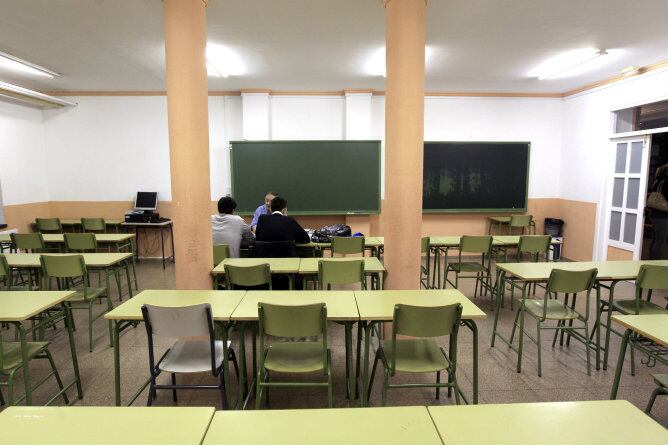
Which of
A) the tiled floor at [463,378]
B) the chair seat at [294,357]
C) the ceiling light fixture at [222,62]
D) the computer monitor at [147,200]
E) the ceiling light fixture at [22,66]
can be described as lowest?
the tiled floor at [463,378]

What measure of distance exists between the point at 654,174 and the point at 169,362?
717 centimetres

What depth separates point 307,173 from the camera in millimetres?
6781

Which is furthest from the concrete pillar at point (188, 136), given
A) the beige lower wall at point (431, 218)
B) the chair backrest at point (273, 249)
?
the beige lower wall at point (431, 218)

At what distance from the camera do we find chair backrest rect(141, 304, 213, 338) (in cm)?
213

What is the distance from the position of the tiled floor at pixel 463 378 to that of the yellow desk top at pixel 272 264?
35.1 inches

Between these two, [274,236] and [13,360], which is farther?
[274,236]

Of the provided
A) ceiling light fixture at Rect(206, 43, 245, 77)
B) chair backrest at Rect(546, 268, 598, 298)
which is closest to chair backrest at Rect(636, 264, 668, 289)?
chair backrest at Rect(546, 268, 598, 298)

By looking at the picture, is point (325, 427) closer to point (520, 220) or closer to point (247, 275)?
point (247, 275)

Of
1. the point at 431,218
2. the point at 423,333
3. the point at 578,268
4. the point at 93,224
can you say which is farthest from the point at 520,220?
the point at 93,224

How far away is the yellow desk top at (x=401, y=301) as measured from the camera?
7.67 feet

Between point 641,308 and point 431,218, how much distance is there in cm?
426

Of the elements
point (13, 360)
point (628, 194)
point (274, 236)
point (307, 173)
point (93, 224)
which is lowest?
point (13, 360)

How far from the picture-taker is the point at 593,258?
6457 mm

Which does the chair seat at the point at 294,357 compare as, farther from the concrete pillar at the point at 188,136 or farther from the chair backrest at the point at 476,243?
the chair backrest at the point at 476,243
